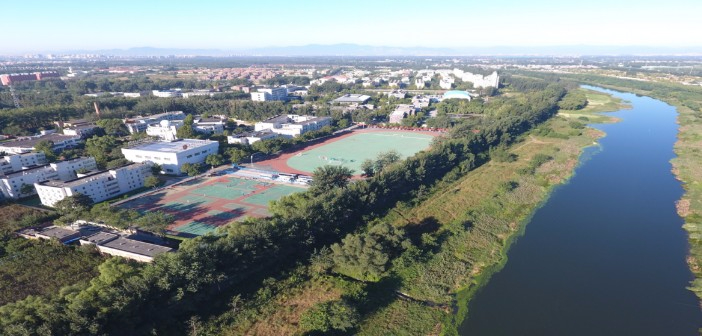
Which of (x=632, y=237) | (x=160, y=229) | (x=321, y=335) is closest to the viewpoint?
(x=321, y=335)

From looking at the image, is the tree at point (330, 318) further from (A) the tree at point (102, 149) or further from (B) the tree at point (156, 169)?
(A) the tree at point (102, 149)

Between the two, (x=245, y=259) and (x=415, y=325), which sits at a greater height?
(x=245, y=259)

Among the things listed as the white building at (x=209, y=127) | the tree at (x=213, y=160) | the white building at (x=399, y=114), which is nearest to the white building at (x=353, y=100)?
the white building at (x=399, y=114)

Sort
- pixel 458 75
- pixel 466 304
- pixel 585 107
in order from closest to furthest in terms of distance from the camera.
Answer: pixel 466 304
pixel 585 107
pixel 458 75

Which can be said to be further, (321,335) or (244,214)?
(244,214)

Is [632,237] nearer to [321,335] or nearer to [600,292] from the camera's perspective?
[600,292]

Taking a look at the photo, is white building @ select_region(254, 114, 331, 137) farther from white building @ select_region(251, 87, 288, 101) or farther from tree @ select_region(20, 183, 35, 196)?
tree @ select_region(20, 183, 35, 196)

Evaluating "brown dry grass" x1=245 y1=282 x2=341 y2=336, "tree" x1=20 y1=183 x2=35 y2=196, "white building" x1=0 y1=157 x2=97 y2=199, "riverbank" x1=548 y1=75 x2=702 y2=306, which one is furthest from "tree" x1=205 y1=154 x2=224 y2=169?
"riverbank" x1=548 y1=75 x2=702 y2=306

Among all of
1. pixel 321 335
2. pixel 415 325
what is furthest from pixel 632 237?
pixel 321 335

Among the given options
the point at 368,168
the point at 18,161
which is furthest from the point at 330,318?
the point at 18,161
